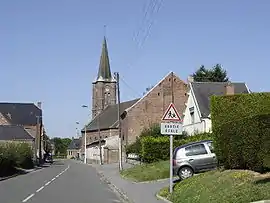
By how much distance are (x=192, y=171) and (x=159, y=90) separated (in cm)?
5457

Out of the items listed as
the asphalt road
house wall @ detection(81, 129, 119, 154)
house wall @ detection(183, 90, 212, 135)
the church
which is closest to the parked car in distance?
the asphalt road

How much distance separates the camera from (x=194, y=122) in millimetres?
50156

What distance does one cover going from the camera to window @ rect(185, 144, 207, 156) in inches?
948

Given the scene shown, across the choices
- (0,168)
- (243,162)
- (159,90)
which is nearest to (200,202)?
(243,162)

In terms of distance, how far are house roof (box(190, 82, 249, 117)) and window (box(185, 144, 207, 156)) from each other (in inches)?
903

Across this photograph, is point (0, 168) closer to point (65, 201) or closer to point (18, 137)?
point (65, 201)

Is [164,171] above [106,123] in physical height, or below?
below

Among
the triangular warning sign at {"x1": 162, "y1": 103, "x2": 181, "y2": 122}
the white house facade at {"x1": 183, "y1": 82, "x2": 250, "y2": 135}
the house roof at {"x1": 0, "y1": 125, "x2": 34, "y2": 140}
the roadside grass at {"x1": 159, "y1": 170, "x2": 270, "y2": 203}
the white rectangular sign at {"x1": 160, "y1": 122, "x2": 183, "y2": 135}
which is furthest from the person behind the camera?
the house roof at {"x1": 0, "y1": 125, "x2": 34, "y2": 140}

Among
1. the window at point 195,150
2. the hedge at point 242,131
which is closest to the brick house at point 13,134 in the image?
the window at point 195,150

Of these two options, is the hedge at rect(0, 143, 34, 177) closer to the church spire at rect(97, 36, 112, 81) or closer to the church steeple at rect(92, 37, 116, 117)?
the church steeple at rect(92, 37, 116, 117)

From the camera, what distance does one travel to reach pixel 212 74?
80.8m

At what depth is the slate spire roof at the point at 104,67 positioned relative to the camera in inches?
4749

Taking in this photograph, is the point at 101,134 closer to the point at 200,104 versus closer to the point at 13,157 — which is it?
the point at 13,157

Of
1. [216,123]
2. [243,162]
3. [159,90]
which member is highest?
[159,90]
